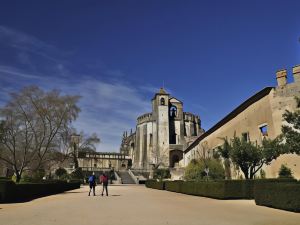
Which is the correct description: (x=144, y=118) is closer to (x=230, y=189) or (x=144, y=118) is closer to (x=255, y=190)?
(x=230, y=189)

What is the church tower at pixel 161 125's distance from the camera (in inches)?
2741

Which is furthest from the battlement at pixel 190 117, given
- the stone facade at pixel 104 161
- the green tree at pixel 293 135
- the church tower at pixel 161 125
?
the green tree at pixel 293 135

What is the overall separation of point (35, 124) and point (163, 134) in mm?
46062

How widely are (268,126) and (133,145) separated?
205 feet

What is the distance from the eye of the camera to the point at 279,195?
10930 mm

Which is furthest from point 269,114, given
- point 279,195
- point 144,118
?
point 144,118

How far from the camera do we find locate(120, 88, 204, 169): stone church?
7038cm

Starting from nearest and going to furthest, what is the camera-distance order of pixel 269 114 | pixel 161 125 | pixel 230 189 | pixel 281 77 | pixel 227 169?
pixel 230 189, pixel 281 77, pixel 269 114, pixel 227 169, pixel 161 125

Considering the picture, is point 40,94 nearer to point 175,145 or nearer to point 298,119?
point 298,119

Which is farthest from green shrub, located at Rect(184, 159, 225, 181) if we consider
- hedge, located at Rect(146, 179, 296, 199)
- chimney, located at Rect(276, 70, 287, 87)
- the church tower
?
the church tower

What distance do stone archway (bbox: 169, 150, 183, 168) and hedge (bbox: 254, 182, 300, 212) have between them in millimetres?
58139

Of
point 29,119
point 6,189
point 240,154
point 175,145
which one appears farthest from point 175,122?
point 6,189

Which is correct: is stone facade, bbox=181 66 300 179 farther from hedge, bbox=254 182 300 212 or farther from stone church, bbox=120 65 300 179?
hedge, bbox=254 182 300 212

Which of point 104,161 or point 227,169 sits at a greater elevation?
point 104,161
